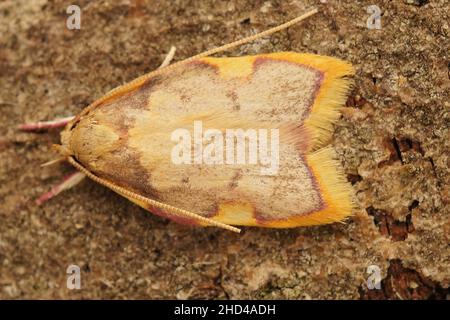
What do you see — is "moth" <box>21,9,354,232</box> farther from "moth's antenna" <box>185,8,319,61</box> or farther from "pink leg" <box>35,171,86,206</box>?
"pink leg" <box>35,171,86,206</box>

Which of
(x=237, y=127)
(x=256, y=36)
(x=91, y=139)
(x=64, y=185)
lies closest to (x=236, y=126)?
(x=237, y=127)

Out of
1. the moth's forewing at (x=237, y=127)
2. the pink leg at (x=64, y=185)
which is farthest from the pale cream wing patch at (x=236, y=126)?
the pink leg at (x=64, y=185)

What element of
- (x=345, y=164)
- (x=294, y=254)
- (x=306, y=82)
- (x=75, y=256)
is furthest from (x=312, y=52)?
(x=75, y=256)

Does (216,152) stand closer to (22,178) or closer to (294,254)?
(294,254)

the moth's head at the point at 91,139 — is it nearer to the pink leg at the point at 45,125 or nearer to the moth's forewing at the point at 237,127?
the moth's forewing at the point at 237,127

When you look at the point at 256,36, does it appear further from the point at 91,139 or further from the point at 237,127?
the point at 91,139

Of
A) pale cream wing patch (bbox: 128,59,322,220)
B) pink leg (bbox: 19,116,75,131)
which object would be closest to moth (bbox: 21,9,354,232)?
pale cream wing patch (bbox: 128,59,322,220)
